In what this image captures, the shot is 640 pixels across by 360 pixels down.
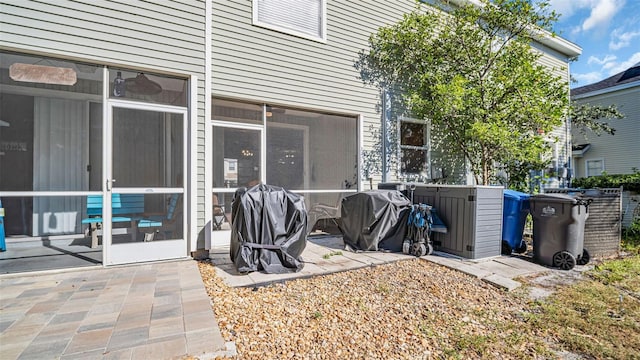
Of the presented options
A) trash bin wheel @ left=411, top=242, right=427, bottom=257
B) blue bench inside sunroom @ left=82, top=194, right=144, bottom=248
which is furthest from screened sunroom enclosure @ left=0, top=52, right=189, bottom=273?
trash bin wheel @ left=411, top=242, right=427, bottom=257

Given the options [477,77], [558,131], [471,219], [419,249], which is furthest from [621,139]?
[419,249]

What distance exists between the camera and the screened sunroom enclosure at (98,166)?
3.75m

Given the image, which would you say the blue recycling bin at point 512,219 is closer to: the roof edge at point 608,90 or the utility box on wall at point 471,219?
the utility box on wall at point 471,219

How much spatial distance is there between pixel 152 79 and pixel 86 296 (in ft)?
9.05

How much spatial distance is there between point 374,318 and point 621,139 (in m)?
17.9

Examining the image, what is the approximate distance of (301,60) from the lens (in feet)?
18.0

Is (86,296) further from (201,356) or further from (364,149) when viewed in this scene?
(364,149)

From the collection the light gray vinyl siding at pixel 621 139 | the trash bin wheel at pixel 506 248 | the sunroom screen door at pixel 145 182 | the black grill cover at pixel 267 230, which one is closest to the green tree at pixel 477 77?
the trash bin wheel at pixel 506 248

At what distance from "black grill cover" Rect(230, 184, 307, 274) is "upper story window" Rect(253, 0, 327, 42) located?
3.18 metres

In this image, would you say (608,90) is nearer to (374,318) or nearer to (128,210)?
(374,318)

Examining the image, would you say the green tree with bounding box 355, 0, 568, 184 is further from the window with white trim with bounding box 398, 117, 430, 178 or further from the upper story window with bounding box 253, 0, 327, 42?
the upper story window with bounding box 253, 0, 327, 42

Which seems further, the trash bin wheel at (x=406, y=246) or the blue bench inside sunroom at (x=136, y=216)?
the trash bin wheel at (x=406, y=246)

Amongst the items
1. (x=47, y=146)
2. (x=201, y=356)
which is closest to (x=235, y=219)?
(x=201, y=356)

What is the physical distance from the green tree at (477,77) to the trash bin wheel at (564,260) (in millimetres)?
2281
